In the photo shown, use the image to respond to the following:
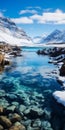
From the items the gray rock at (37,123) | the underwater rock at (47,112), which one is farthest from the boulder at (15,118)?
the underwater rock at (47,112)

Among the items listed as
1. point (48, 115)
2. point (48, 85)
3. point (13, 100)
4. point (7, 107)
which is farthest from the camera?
point (48, 85)

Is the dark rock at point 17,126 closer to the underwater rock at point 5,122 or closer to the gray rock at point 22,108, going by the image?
the underwater rock at point 5,122

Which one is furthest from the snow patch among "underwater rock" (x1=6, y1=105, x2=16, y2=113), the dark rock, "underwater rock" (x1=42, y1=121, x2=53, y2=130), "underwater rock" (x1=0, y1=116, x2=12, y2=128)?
"underwater rock" (x1=0, y1=116, x2=12, y2=128)

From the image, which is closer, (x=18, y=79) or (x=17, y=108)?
(x=17, y=108)

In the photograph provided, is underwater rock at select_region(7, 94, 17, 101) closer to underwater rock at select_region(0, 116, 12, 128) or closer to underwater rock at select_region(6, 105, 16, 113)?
underwater rock at select_region(6, 105, 16, 113)

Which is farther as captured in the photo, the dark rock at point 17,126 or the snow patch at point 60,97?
the snow patch at point 60,97

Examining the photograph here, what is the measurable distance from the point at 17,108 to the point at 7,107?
90cm

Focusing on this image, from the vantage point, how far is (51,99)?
24297 millimetres

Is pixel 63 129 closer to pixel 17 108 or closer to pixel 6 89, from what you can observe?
pixel 17 108

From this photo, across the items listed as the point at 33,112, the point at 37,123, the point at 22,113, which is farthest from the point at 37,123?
the point at 22,113

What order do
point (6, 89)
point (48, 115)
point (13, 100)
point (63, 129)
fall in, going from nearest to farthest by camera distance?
point (63, 129) < point (48, 115) < point (13, 100) < point (6, 89)

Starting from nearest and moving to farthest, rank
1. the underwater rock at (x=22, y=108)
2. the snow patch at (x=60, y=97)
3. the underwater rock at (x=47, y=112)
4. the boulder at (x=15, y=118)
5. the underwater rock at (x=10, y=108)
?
the boulder at (x=15, y=118), the underwater rock at (x=47, y=112), the underwater rock at (x=10, y=108), the underwater rock at (x=22, y=108), the snow patch at (x=60, y=97)

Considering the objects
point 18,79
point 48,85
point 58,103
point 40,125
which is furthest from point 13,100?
point 18,79

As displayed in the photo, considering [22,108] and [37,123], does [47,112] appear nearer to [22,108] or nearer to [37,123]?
[22,108]
